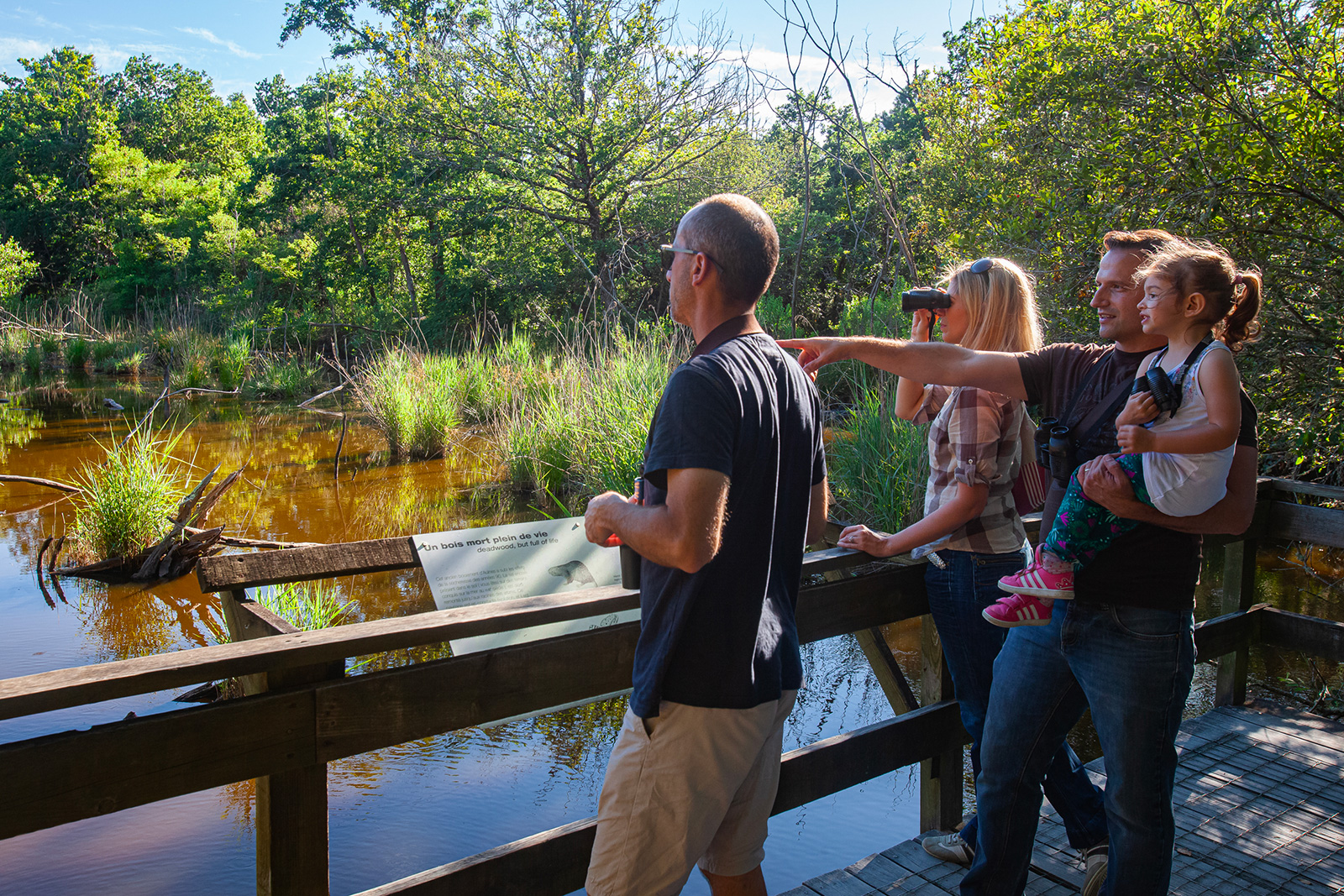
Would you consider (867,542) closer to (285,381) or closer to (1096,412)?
(1096,412)

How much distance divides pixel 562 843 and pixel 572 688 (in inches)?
11.6

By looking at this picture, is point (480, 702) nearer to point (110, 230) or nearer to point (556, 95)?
point (556, 95)

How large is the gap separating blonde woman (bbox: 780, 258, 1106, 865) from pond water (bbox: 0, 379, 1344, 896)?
117cm

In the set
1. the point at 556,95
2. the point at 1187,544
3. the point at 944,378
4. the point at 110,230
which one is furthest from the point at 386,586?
the point at 110,230

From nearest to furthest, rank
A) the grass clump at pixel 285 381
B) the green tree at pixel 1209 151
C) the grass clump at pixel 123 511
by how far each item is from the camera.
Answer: the green tree at pixel 1209 151 → the grass clump at pixel 123 511 → the grass clump at pixel 285 381

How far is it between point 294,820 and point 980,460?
150 cm

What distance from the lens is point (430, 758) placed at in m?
3.88

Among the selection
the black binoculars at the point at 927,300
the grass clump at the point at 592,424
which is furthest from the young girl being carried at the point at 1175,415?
the grass clump at the point at 592,424

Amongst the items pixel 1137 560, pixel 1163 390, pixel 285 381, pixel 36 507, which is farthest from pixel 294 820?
pixel 285 381

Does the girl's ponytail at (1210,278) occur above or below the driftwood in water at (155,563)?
above

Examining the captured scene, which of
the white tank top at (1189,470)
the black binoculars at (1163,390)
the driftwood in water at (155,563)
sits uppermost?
the black binoculars at (1163,390)

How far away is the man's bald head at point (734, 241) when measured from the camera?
4.97 feet

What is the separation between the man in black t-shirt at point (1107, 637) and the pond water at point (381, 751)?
140 centimetres

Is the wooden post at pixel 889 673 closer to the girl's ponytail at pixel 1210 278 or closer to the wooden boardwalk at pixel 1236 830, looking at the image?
the wooden boardwalk at pixel 1236 830
